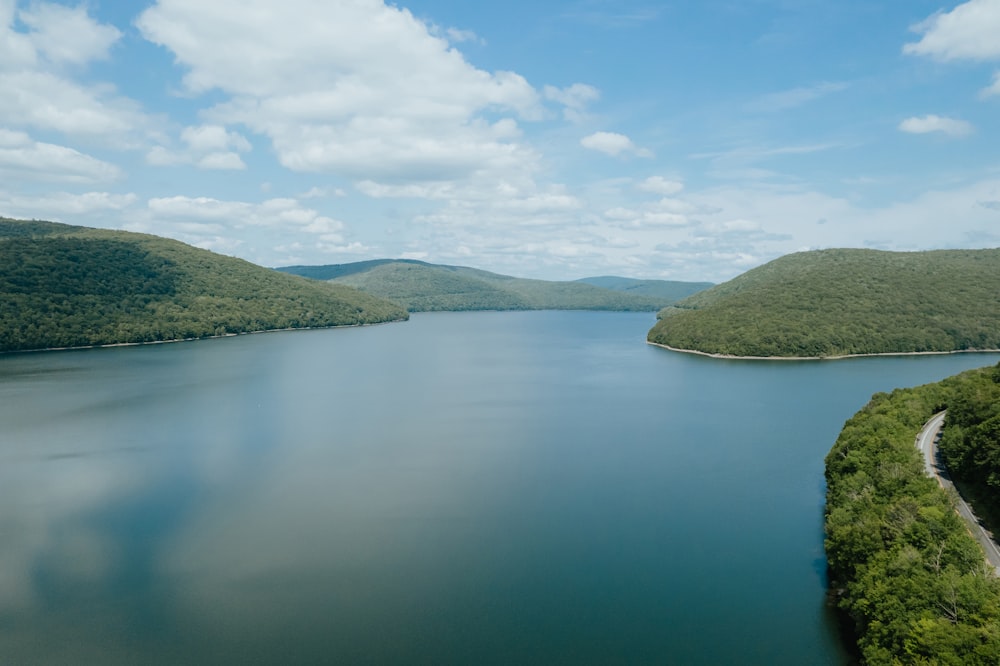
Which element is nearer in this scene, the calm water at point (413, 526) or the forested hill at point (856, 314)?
the calm water at point (413, 526)

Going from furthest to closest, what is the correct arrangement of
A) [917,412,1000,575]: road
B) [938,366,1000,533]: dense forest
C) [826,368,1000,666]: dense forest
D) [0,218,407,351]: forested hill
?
1. [0,218,407,351]: forested hill
2. [938,366,1000,533]: dense forest
3. [917,412,1000,575]: road
4. [826,368,1000,666]: dense forest

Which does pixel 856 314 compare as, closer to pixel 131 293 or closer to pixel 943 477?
pixel 943 477

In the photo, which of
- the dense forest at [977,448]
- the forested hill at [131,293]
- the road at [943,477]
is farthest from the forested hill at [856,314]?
the forested hill at [131,293]

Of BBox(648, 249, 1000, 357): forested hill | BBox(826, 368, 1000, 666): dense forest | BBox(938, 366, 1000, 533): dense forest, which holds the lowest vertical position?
BBox(826, 368, 1000, 666): dense forest

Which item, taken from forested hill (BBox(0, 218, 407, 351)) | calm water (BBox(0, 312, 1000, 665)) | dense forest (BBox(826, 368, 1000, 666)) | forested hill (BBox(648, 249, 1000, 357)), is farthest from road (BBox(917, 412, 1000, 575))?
forested hill (BBox(0, 218, 407, 351))

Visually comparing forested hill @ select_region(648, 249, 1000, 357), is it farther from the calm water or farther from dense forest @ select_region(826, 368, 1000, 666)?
dense forest @ select_region(826, 368, 1000, 666)

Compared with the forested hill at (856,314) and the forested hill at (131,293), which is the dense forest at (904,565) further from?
the forested hill at (131,293)

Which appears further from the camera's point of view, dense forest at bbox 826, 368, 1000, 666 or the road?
the road
